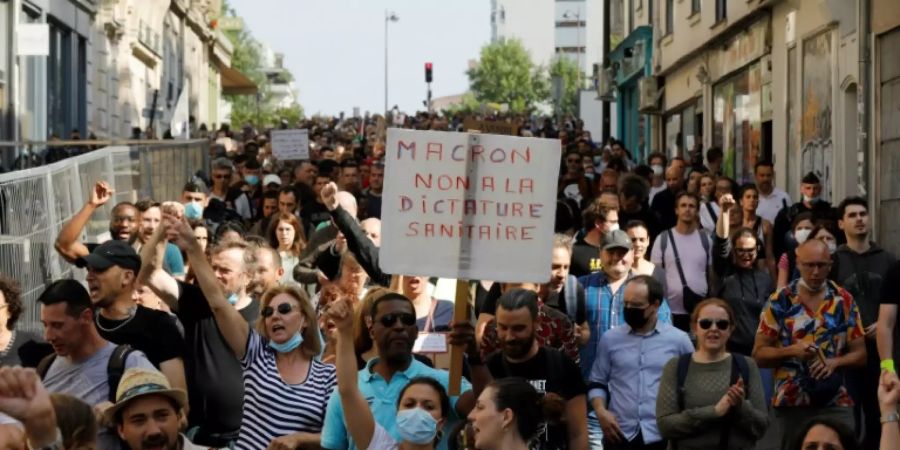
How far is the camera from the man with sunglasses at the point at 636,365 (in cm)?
1073

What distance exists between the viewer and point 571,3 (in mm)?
181000

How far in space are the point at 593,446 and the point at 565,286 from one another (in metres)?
1.44

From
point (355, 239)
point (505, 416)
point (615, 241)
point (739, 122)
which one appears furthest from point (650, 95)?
point (505, 416)

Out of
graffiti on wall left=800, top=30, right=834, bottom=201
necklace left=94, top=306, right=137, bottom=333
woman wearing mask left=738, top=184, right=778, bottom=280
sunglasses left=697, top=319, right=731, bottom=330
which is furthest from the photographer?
graffiti on wall left=800, top=30, right=834, bottom=201

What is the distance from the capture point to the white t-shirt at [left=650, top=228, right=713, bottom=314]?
1435cm

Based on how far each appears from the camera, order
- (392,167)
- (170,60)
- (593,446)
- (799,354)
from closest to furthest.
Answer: (392,167)
(593,446)
(799,354)
(170,60)

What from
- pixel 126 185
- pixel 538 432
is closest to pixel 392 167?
pixel 538 432

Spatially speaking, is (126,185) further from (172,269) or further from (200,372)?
(200,372)

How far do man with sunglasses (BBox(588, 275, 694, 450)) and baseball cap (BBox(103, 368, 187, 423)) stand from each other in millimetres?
3634

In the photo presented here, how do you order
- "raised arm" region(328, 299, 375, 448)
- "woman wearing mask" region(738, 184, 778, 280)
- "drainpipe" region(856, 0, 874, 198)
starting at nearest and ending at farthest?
"raised arm" region(328, 299, 375, 448) → "woman wearing mask" region(738, 184, 778, 280) → "drainpipe" region(856, 0, 874, 198)

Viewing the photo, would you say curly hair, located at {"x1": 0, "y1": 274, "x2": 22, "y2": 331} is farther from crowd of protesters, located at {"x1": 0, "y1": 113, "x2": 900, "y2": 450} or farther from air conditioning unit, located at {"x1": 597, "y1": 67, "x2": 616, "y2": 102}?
air conditioning unit, located at {"x1": 597, "y1": 67, "x2": 616, "y2": 102}

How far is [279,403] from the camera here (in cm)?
910

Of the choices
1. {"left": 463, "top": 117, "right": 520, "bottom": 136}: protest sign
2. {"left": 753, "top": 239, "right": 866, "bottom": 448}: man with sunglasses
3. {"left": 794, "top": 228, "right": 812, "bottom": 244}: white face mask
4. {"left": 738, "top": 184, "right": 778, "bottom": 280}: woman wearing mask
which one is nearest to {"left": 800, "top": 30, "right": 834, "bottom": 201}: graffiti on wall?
{"left": 738, "top": 184, "right": 778, "bottom": 280}: woman wearing mask

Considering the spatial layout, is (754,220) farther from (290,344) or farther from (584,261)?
(290,344)
